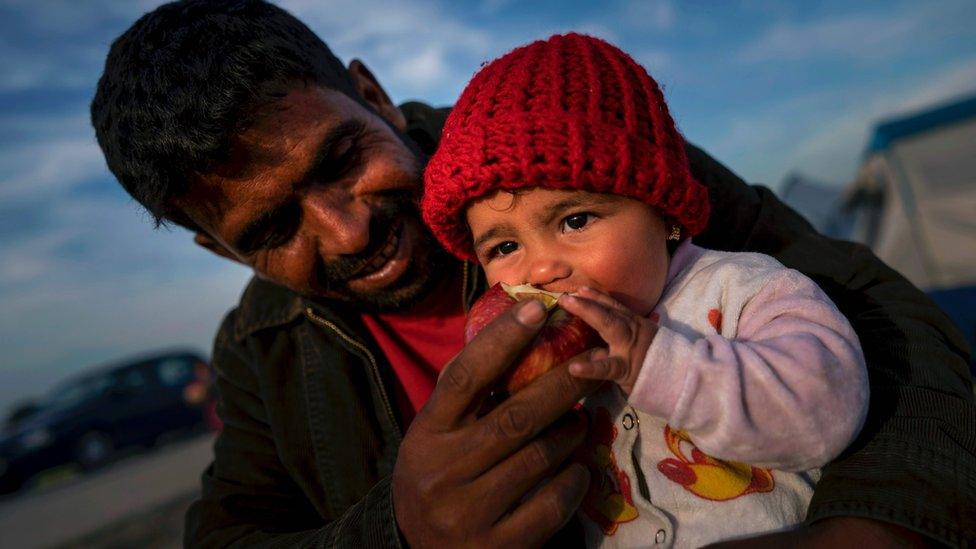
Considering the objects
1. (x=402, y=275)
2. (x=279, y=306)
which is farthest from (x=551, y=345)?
(x=279, y=306)

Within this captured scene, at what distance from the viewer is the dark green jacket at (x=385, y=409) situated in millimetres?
1238

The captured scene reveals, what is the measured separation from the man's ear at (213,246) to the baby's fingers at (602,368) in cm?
168

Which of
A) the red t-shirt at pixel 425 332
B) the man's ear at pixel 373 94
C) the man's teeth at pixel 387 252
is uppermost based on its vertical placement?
the man's ear at pixel 373 94

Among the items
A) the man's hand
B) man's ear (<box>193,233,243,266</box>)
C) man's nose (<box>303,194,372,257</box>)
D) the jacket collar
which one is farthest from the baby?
man's ear (<box>193,233,243,266</box>)

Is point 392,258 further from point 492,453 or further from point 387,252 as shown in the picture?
point 492,453

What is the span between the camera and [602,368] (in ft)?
3.60

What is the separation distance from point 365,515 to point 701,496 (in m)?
0.80

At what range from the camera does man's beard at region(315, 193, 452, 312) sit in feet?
6.44

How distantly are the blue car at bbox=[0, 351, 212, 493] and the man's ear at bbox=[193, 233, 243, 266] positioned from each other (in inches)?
435

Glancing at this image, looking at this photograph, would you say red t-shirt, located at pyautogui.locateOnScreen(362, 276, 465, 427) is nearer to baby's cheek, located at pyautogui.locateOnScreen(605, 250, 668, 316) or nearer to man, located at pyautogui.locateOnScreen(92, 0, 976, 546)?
man, located at pyautogui.locateOnScreen(92, 0, 976, 546)

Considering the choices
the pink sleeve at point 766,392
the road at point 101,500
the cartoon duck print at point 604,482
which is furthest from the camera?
the road at point 101,500

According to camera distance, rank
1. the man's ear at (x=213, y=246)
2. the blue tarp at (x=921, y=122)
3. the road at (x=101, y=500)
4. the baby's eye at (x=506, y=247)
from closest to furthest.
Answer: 1. the baby's eye at (x=506, y=247)
2. the man's ear at (x=213, y=246)
3. the road at (x=101, y=500)
4. the blue tarp at (x=921, y=122)

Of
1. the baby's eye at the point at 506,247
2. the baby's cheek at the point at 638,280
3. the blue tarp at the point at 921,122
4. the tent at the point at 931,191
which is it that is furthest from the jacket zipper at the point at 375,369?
the blue tarp at the point at 921,122

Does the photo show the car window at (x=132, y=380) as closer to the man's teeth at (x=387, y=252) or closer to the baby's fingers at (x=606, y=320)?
the man's teeth at (x=387, y=252)
